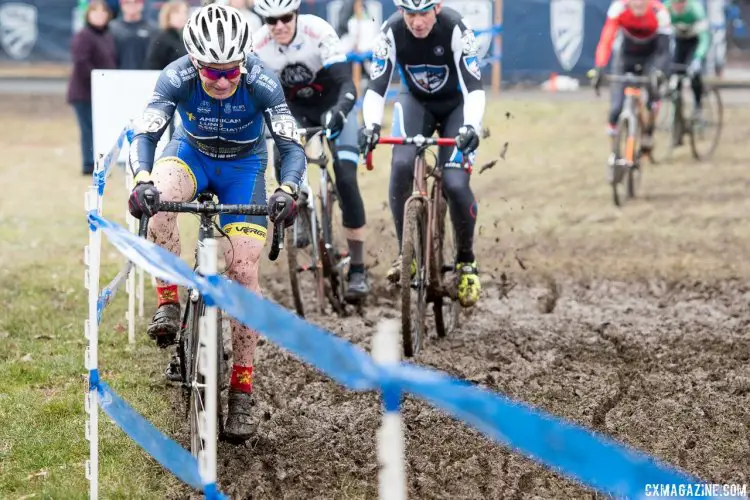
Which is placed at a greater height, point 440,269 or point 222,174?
point 222,174

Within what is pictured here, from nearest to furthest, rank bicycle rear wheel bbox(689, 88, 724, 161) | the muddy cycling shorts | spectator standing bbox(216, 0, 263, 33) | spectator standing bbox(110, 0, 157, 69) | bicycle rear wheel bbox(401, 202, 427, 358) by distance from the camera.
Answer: the muddy cycling shorts < bicycle rear wheel bbox(401, 202, 427, 358) < spectator standing bbox(216, 0, 263, 33) < spectator standing bbox(110, 0, 157, 69) < bicycle rear wheel bbox(689, 88, 724, 161)

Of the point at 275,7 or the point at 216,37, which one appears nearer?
the point at 216,37

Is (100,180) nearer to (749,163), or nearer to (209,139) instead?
(209,139)

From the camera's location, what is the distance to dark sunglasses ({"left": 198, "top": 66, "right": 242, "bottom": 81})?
548 centimetres

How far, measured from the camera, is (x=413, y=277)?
281 inches

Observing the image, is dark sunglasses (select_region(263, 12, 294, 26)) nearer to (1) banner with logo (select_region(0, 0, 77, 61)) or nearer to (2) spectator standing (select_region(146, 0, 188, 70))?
(2) spectator standing (select_region(146, 0, 188, 70))

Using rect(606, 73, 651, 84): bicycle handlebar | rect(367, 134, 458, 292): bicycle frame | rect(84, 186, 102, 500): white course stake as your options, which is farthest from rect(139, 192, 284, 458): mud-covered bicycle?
rect(606, 73, 651, 84): bicycle handlebar

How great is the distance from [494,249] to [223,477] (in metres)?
5.86

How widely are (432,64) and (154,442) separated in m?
3.76

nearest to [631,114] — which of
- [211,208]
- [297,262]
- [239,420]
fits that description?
[297,262]

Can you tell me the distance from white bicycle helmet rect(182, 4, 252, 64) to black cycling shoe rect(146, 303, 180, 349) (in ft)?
4.17

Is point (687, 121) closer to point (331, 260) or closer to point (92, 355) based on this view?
point (331, 260)

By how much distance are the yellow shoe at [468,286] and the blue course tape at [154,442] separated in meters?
3.09

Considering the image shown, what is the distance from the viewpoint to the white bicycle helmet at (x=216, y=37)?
5332 mm
